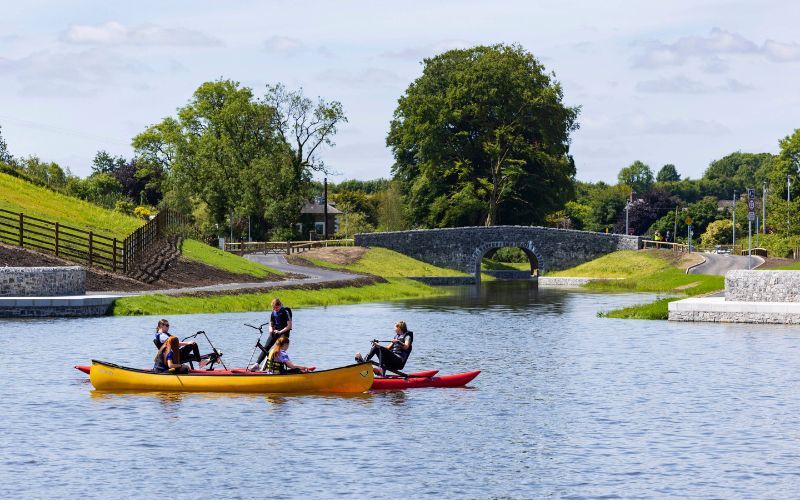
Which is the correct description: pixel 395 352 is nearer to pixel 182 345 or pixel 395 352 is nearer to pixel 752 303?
pixel 182 345

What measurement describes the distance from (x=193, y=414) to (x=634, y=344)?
2057cm

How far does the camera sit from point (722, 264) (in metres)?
91.0

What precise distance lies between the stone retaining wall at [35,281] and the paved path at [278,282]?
221cm

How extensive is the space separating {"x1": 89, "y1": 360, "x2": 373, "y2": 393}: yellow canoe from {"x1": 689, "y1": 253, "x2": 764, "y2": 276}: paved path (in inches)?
2235

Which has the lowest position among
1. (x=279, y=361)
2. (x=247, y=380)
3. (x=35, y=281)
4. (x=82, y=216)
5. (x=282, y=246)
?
(x=247, y=380)

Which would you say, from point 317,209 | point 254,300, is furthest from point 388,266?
point 317,209

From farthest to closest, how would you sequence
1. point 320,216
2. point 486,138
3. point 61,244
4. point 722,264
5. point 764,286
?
point 320,216 → point 486,138 → point 722,264 → point 61,244 → point 764,286

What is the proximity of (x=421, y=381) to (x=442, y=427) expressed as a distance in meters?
5.04

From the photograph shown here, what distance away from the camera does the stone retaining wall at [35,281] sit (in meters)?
52.2

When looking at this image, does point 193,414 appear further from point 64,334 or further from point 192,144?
point 192,144

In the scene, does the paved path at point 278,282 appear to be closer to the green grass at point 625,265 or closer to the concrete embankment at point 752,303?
the concrete embankment at point 752,303

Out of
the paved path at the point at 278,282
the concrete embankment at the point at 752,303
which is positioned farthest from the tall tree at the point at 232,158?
the concrete embankment at the point at 752,303

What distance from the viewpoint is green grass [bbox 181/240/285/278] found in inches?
2886

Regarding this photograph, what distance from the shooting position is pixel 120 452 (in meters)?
24.3
